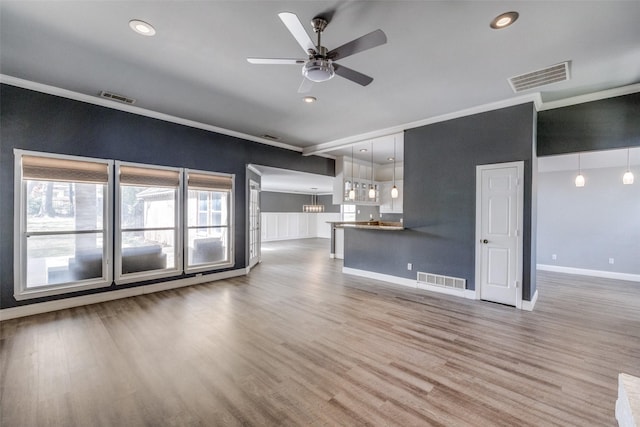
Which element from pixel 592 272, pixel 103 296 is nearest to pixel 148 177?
pixel 103 296

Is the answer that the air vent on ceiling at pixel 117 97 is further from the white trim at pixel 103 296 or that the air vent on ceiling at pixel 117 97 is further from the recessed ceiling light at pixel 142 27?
the white trim at pixel 103 296

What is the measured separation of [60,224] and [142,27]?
315cm

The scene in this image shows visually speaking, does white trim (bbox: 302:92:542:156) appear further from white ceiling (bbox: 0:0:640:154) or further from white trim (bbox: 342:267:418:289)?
white trim (bbox: 342:267:418:289)

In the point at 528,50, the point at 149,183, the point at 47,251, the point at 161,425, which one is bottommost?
the point at 161,425

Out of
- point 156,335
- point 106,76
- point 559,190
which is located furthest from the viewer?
point 559,190

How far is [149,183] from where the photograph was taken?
15.2 feet

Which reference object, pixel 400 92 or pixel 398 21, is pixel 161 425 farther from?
pixel 400 92

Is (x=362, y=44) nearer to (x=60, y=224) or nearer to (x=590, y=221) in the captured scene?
(x=60, y=224)

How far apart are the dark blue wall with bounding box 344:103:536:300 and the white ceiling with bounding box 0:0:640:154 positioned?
44cm

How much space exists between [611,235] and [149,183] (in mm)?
9449

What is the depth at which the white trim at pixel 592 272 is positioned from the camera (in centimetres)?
564

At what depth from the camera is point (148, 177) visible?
4617 mm

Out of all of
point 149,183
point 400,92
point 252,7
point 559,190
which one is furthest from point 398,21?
point 559,190

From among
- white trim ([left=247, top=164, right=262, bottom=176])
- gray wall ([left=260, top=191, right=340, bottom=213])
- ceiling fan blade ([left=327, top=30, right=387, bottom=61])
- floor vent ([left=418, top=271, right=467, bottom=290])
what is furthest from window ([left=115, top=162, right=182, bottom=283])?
gray wall ([left=260, top=191, right=340, bottom=213])
